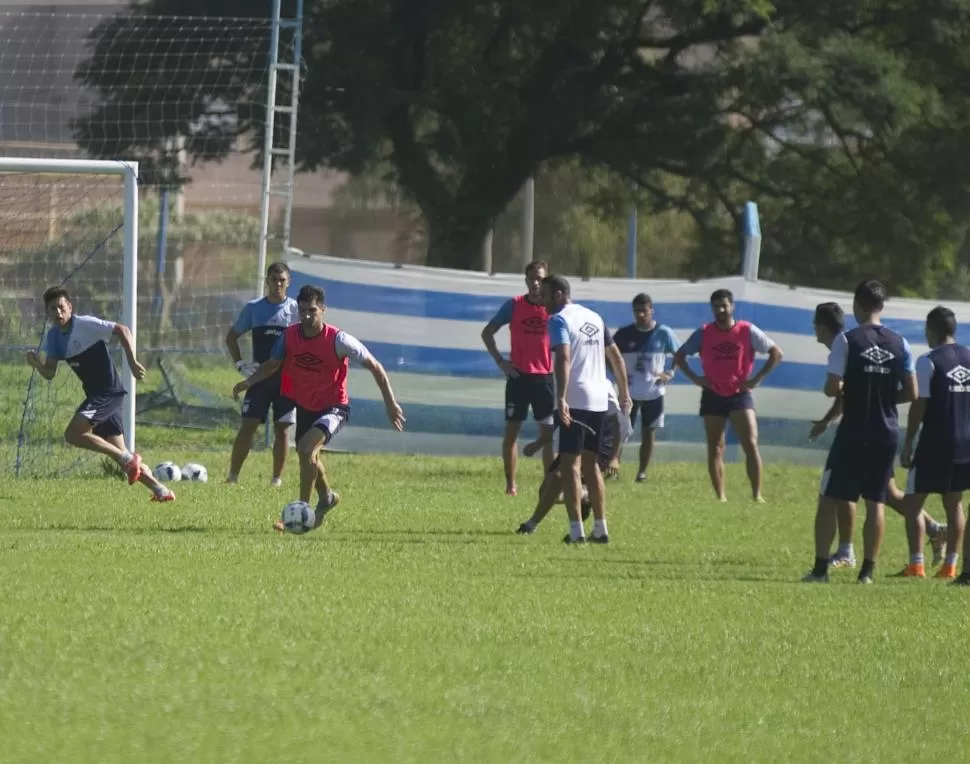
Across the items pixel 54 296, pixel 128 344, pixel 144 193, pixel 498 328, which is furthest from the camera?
pixel 144 193

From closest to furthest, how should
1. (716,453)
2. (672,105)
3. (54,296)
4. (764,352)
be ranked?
(54,296)
(716,453)
(764,352)
(672,105)

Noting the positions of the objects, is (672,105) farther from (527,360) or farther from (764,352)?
(527,360)

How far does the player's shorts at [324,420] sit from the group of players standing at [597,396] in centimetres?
2

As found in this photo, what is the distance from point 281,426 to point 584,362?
418 cm

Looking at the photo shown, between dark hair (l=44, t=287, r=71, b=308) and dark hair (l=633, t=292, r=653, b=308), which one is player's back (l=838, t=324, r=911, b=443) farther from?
dark hair (l=633, t=292, r=653, b=308)

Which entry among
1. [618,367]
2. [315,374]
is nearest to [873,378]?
[618,367]

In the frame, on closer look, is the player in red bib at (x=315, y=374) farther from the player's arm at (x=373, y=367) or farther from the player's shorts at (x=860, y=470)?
the player's shorts at (x=860, y=470)

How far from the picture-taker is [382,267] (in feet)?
68.3

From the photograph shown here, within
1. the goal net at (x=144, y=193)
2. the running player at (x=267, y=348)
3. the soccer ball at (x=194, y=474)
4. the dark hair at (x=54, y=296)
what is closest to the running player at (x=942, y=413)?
the running player at (x=267, y=348)

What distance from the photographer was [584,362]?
1338 cm

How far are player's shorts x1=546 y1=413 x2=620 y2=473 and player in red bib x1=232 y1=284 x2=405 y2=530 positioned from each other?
1281mm

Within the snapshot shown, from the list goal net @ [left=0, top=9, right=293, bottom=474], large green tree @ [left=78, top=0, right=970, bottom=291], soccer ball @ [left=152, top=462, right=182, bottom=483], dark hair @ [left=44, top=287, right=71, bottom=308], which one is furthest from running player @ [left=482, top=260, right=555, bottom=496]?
large green tree @ [left=78, top=0, right=970, bottom=291]

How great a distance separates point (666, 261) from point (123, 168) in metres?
39.9

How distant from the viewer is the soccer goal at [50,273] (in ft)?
57.3
